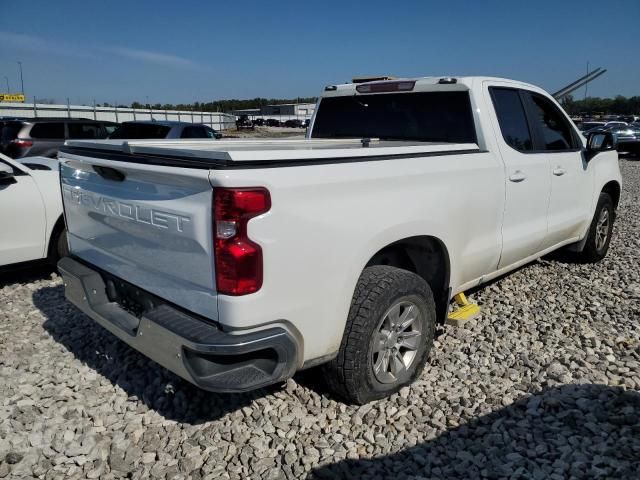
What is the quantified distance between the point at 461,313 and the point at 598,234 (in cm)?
262

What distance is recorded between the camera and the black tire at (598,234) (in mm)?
5391

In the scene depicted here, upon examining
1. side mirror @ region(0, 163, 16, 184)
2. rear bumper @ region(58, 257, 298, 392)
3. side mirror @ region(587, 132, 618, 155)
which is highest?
side mirror @ region(587, 132, 618, 155)

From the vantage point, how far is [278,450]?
265 centimetres

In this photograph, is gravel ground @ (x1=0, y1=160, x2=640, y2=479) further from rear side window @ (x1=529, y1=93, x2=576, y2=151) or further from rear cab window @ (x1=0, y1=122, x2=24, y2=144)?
rear cab window @ (x1=0, y1=122, x2=24, y2=144)

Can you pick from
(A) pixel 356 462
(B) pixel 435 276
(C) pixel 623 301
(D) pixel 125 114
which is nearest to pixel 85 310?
(A) pixel 356 462

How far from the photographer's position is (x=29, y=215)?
4.76 m

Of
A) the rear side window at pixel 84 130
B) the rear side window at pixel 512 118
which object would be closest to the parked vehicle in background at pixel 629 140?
the rear side window at pixel 84 130

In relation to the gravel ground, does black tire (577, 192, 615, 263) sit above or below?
above

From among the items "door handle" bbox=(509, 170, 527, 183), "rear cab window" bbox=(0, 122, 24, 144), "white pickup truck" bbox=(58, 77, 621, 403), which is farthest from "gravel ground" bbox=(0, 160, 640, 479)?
"rear cab window" bbox=(0, 122, 24, 144)

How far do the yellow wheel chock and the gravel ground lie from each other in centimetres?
13

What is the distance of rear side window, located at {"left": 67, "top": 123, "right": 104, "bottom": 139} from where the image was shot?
12.0 metres

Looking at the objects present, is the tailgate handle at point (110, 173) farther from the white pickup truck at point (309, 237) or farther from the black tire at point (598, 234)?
the black tire at point (598, 234)

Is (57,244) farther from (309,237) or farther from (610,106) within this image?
(610,106)

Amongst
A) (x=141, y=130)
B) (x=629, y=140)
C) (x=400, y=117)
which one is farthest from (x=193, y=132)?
(x=629, y=140)
